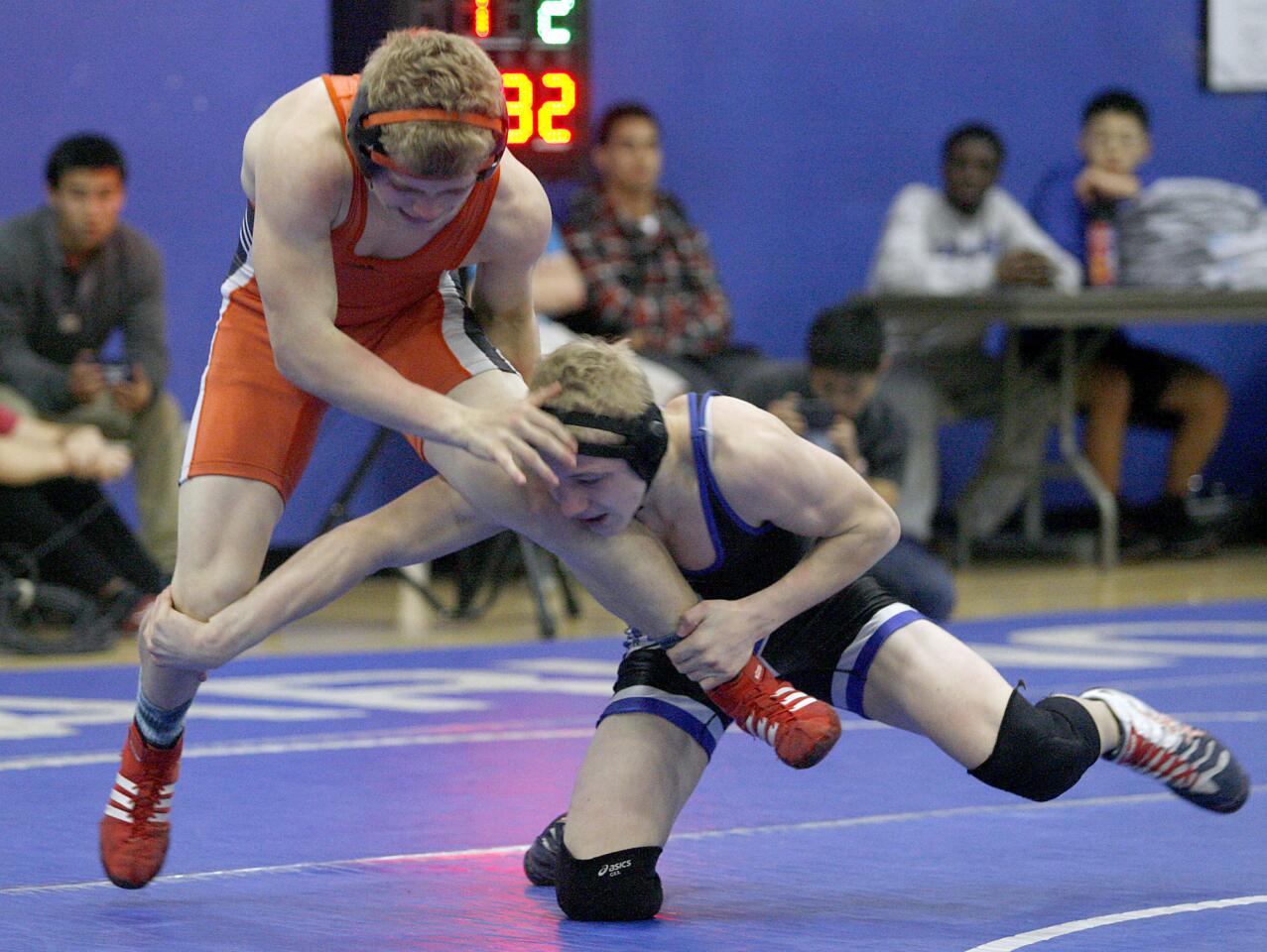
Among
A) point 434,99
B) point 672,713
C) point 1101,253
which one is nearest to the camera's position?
point 434,99

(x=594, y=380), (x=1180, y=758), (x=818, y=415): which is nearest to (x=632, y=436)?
(x=594, y=380)

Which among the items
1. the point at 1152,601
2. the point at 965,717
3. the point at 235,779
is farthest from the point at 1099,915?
the point at 1152,601

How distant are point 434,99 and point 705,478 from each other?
2.32ft

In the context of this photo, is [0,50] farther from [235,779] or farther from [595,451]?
[595,451]

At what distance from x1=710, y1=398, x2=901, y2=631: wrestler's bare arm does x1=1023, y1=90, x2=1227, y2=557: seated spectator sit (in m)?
5.39

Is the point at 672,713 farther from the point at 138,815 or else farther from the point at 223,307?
the point at 223,307

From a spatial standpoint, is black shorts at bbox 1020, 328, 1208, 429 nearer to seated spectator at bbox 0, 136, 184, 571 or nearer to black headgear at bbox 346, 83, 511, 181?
seated spectator at bbox 0, 136, 184, 571

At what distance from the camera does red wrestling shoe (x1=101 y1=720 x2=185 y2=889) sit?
11.1 feet

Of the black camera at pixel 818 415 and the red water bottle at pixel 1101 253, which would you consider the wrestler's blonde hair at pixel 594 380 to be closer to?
the black camera at pixel 818 415

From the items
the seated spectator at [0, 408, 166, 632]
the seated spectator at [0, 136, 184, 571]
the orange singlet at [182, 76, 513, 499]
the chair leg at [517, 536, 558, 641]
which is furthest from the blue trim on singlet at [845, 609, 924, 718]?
the seated spectator at [0, 136, 184, 571]

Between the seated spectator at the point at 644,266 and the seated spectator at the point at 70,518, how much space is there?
5.99 feet

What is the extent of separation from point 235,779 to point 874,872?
57.6 inches

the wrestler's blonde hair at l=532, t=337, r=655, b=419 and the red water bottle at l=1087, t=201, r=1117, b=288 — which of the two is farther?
the red water bottle at l=1087, t=201, r=1117, b=288

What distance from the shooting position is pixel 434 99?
306 cm
